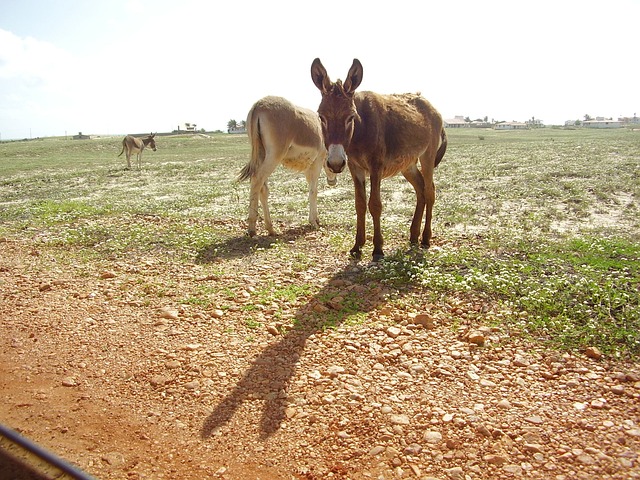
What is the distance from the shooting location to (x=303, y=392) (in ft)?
13.1

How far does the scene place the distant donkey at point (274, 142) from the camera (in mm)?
8906

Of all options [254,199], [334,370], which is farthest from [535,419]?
[254,199]

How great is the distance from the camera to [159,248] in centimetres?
853

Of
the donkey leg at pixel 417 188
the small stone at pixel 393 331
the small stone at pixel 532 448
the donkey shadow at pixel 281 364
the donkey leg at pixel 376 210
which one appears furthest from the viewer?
the donkey leg at pixel 417 188

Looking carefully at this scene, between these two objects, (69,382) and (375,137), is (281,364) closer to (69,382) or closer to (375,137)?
(69,382)

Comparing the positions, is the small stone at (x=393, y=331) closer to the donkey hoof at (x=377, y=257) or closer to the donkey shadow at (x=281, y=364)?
the donkey shadow at (x=281, y=364)

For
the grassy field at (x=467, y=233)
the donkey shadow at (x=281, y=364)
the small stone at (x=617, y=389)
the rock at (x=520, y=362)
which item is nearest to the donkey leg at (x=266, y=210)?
the grassy field at (x=467, y=233)

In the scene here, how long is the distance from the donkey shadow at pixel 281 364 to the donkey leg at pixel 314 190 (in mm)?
3768

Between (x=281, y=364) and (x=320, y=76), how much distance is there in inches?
166

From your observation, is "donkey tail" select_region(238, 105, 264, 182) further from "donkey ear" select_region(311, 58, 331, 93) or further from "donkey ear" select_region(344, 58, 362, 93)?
"donkey ear" select_region(344, 58, 362, 93)

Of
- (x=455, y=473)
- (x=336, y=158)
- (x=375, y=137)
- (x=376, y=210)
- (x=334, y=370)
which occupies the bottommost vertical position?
(x=455, y=473)

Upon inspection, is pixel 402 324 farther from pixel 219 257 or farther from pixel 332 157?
pixel 219 257

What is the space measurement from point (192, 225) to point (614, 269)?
328 inches

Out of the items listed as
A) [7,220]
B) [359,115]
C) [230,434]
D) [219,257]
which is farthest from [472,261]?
[7,220]
